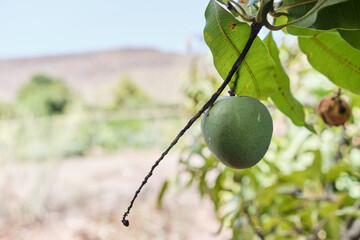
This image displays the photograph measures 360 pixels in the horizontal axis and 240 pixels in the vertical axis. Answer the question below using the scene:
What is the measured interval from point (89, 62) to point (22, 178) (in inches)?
875

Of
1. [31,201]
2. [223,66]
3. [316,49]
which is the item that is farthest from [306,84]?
[31,201]

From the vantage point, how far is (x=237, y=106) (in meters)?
0.39

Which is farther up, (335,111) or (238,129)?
(238,129)

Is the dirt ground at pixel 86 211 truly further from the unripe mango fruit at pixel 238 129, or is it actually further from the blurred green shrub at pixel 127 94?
the blurred green shrub at pixel 127 94

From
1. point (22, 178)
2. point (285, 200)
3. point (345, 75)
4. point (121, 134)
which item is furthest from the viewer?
point (121, 134)

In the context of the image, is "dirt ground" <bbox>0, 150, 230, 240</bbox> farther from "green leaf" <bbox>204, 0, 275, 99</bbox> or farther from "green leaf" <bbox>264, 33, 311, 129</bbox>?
"green leaf" <bbox>204, 0, 275, 99</bbox>

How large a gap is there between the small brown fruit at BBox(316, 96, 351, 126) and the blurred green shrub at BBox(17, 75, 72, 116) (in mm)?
11643

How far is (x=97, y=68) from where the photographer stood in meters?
25.8

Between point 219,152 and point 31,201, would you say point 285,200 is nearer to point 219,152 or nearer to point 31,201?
point 219,152

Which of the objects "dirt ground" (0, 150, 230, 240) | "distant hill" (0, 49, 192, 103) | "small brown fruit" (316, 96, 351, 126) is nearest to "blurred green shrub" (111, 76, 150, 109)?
Result: "distant hill" (0, 49, 192, 103)

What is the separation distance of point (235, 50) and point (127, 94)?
15.8 m

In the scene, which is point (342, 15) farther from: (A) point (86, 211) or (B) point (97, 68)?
(B) point (97, 68)

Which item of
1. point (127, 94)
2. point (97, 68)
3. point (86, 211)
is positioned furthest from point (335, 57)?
point (97, 68)

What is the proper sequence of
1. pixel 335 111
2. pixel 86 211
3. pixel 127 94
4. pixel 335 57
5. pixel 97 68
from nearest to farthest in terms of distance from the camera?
pixel 335 57 < pixel 335 111 < pixel 86 211 < pixel 127 94 < pixel 97 68
